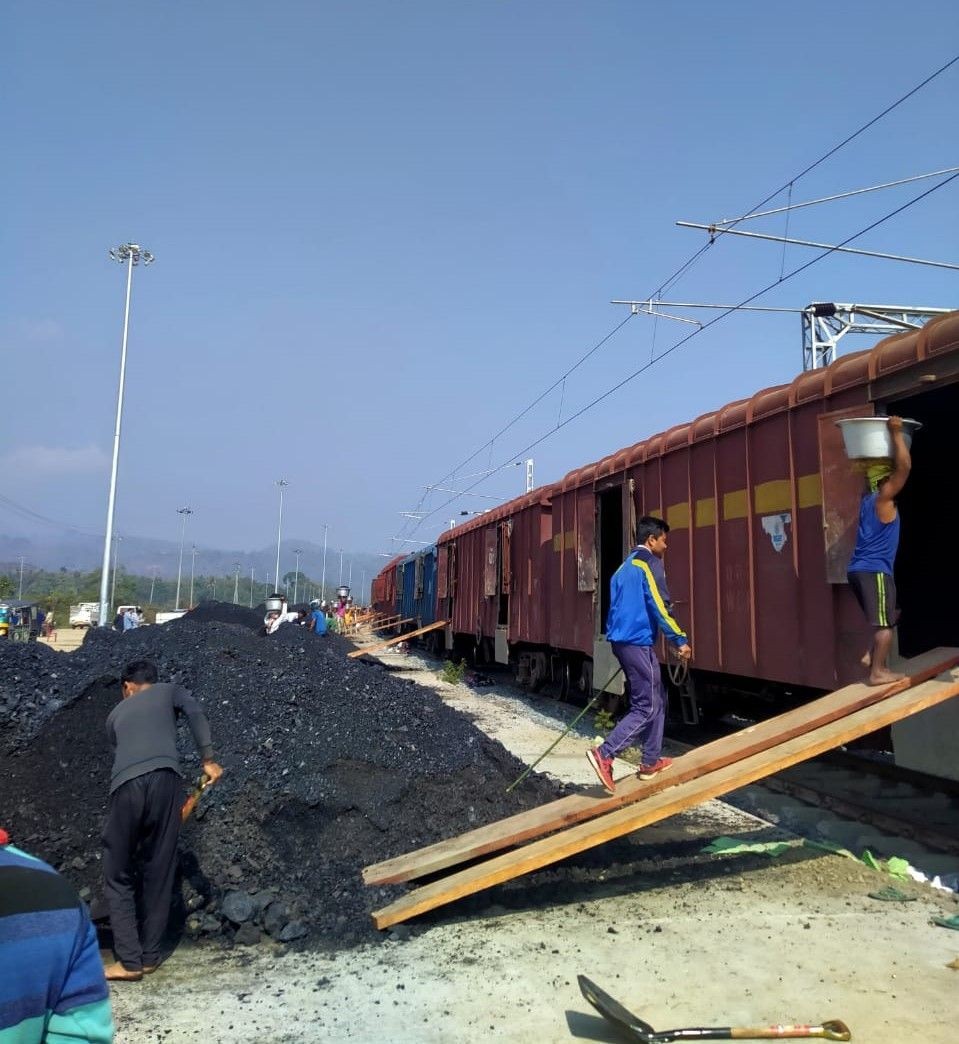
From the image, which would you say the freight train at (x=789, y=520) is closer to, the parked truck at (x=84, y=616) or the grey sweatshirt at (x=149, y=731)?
the grey sweatshirt at (x=149, y=731)

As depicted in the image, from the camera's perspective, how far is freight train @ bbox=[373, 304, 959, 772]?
19.5 ft

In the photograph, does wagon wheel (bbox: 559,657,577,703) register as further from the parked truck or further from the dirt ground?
the parked truck

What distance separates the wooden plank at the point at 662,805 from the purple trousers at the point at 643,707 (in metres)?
0.29

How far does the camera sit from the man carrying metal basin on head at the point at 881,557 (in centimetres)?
515

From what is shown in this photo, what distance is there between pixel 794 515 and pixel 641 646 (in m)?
2.27

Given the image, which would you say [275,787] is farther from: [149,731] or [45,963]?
[45,963]

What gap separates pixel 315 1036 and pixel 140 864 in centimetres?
154

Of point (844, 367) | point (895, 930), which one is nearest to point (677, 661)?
point (844, 367)

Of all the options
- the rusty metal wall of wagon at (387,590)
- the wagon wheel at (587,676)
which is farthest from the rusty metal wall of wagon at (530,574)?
the rusty metal wall of wagon at (387,590)

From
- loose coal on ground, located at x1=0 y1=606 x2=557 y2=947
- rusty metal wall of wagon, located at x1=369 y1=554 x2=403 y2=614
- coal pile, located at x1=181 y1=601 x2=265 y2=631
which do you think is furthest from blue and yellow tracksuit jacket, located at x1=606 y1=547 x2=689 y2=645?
rusty metal wall of wagon, located at x1=369 y1=554 x2=403 y2=614

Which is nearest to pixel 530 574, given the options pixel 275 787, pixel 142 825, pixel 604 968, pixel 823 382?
pixel 823 382

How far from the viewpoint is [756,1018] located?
3289mm

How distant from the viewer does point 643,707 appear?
512cm

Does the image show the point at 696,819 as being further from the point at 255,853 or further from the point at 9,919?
the point at 9,919
